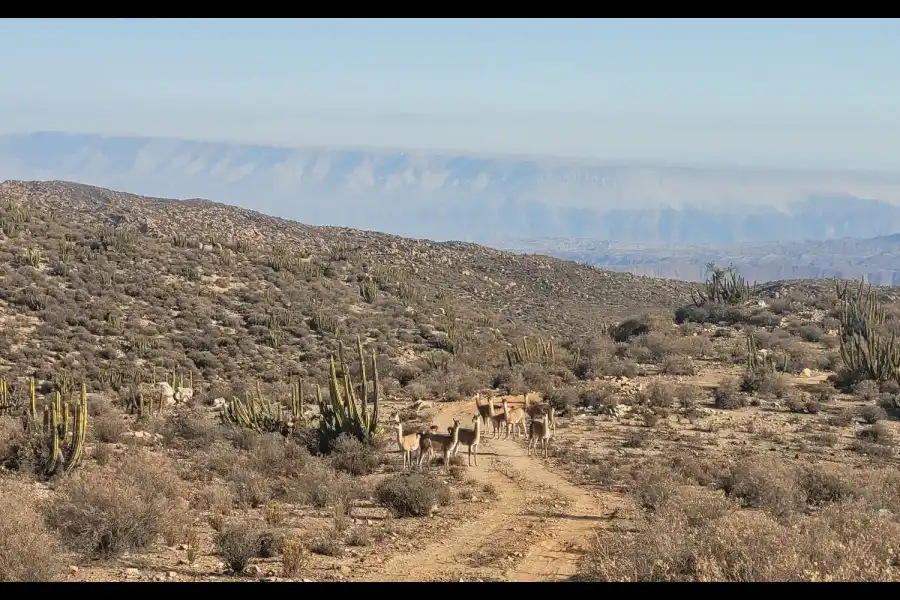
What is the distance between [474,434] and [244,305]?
2525cm

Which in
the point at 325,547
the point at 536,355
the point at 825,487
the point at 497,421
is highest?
the point at 536,355

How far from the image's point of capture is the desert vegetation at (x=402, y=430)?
8758 mm

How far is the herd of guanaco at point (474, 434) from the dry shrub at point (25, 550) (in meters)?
6.85

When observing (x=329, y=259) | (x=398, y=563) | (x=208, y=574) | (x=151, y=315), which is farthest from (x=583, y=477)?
(x=329, y=259)

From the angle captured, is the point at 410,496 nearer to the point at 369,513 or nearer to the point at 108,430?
the point at 369,513

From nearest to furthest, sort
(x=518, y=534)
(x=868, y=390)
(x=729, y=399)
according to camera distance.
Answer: (x=518, y=534) → (x=729, y=399) → (x=868, y=390)

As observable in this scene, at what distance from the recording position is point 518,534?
10.2 m

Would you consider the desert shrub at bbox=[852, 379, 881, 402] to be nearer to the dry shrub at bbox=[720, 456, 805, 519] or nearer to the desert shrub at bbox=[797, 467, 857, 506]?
the dry shrub at bbox=[720, 456, 805, 519]

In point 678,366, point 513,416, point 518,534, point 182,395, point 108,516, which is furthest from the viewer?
point 678,366

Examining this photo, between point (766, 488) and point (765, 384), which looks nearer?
point (766, 488)

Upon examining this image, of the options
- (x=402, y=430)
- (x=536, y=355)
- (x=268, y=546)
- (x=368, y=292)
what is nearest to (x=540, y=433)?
(x=402, y=430)

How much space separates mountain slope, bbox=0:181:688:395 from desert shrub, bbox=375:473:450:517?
12.4m

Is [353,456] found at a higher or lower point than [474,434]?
lower

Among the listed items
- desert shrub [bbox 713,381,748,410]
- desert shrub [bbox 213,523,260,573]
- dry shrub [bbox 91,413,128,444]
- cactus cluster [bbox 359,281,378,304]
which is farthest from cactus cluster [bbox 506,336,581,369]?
desert shrub [bbox 213,523,260,573]
